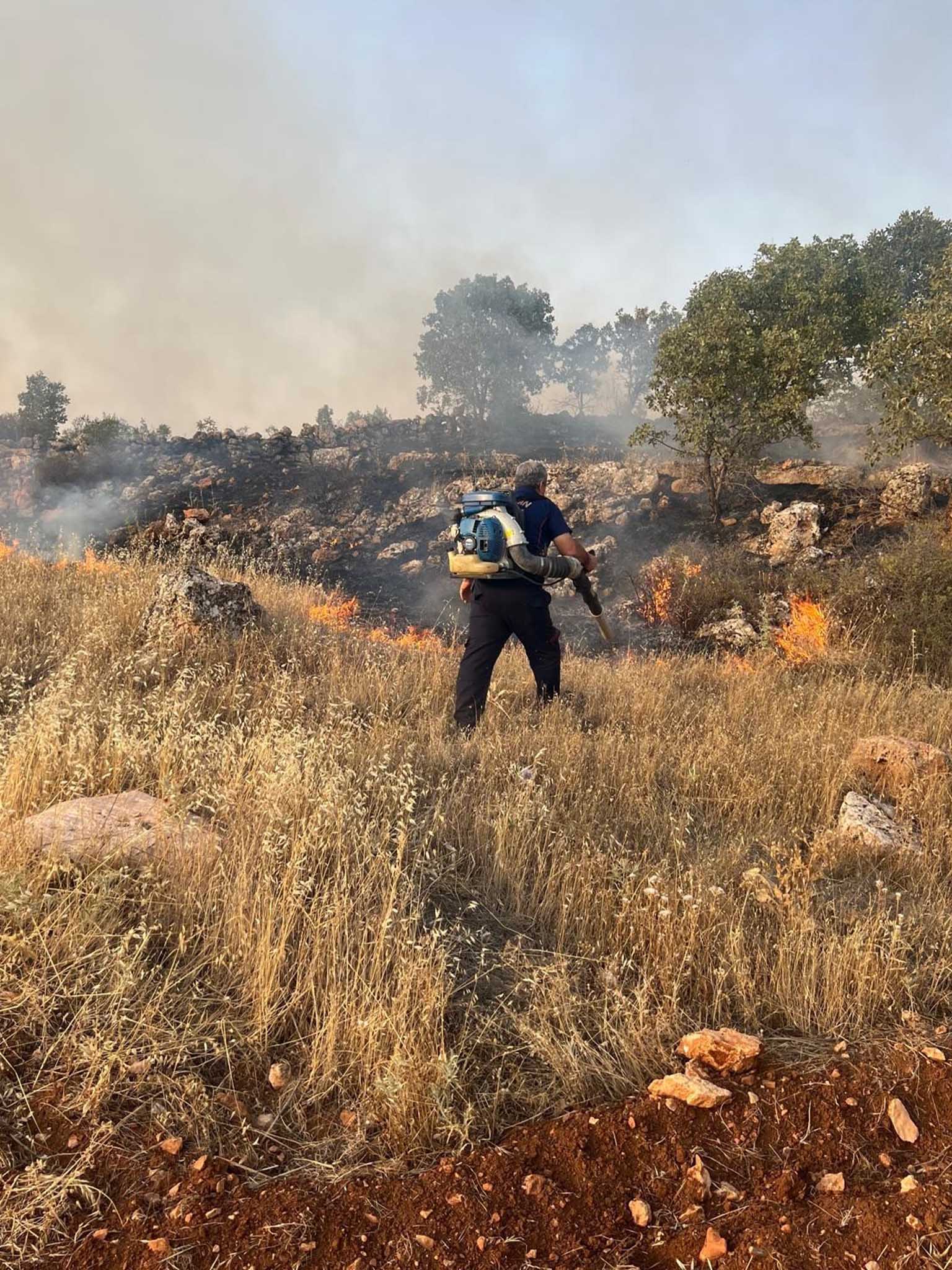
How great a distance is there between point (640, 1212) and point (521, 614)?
348cm

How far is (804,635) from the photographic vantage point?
7.82 meters

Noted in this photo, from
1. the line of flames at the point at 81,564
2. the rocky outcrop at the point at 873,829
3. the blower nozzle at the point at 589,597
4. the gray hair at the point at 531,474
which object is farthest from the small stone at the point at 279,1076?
the line of flames at the point at 81,564

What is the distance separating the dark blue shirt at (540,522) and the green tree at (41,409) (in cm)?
2603

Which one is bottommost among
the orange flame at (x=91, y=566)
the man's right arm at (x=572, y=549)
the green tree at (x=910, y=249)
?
the orange flame at (x=91, y=566)

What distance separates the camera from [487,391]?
33781mm

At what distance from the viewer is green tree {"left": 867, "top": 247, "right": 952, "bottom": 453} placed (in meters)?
9.38

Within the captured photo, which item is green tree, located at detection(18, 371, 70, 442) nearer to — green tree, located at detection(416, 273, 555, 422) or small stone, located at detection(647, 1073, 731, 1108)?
green tree, located at detection(416, 273, 555, 422)

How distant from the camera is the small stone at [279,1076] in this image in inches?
Result: 66.9

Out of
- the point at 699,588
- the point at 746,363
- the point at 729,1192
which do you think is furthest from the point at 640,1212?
the point at 746,363

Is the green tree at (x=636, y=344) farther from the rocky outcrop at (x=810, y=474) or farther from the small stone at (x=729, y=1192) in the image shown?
the small stone at (x=729, y=1192)

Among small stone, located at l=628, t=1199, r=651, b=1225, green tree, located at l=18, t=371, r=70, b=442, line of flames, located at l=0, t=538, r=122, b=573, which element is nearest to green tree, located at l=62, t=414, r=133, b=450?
green tree, located at l=18, t=371, r=70, b=442

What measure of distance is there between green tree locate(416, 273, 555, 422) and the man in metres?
29.7

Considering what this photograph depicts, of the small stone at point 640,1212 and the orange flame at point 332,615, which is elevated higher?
the orange flame at point 332,615

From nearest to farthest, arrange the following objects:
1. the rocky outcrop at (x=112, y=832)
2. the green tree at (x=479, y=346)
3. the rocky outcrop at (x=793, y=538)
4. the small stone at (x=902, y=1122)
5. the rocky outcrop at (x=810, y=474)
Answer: the small stone at (x=902, y=1122) < the rocky outcrop at (x=112, y=832) < the rocky outcrop at (x=793, y=538) < the rocky outcrop at (x=810, y=474) < the green tree at (x=479, y=346)
